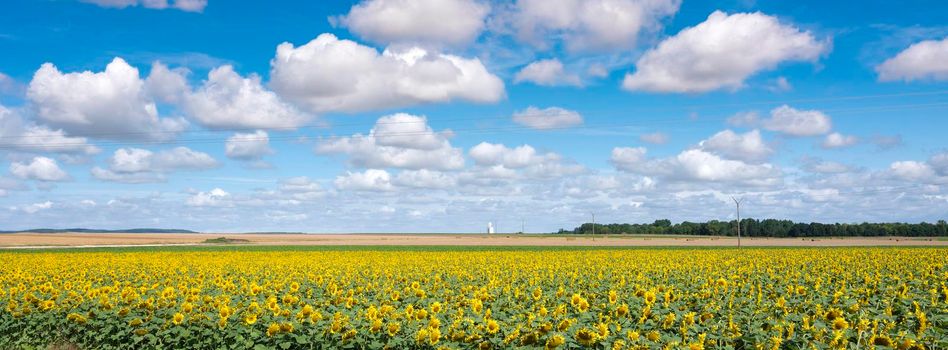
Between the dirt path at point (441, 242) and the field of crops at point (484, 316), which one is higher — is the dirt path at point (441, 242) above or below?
above

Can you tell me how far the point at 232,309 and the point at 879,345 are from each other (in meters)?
9.16

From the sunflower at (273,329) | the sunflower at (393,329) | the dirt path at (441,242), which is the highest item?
the dirt path at (441,242)

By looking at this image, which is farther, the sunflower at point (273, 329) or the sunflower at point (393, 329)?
the sunflower at point (273, 329)

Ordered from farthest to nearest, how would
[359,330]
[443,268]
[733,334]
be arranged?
[443,268]
[359,330]
[733,334]

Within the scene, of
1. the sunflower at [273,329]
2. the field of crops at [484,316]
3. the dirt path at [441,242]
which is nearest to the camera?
the field of crops at [484,316]

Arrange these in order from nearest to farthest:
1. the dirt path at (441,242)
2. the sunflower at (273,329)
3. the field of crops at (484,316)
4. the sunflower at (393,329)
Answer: the field of crops at (484,316)
the sunflower at (393,329)
the sunflower at (273,329)
the dirt path at (441,242)

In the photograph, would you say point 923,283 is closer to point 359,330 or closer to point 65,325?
point 359,330

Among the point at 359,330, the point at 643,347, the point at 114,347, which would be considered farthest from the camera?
the point at 114,347

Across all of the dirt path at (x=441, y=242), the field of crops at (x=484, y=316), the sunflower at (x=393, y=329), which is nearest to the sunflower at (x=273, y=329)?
the field of crops at (x=484, y=316)

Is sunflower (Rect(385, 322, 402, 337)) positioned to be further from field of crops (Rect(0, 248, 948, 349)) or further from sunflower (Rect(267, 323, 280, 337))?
sunflower (Rect(267, 323, 280, 337))

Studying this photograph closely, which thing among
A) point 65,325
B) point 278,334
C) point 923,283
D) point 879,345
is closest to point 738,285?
point 923,283

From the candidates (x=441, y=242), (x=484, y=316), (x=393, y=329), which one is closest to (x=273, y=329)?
(x=393, y=329)

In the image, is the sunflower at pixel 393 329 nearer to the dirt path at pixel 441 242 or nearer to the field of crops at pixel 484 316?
the field of crops at pixel 484 316

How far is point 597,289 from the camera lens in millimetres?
15344
